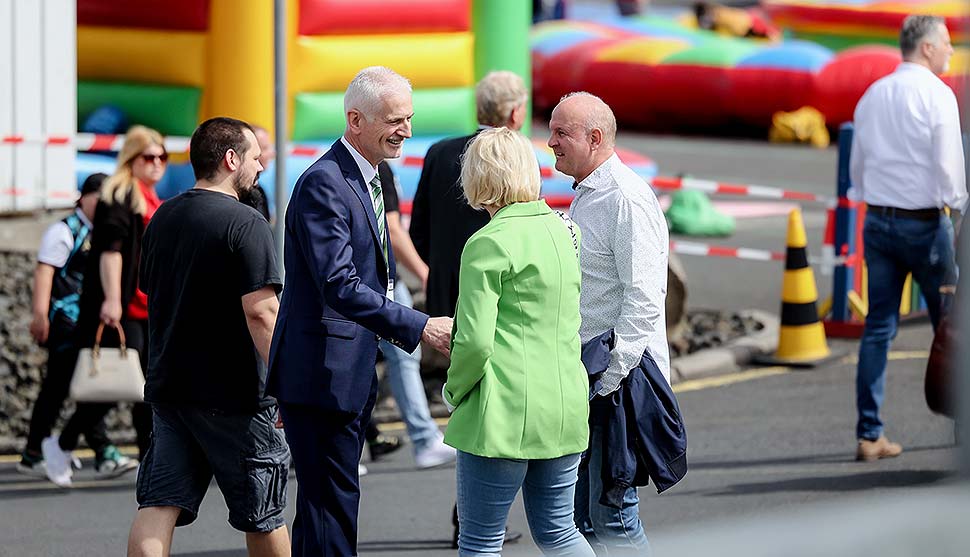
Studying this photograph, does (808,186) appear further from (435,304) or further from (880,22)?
(435,304)

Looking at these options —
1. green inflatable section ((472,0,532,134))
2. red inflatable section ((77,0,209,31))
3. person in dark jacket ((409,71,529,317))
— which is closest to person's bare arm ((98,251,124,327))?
person in dark jacket ((409,71,529,317))

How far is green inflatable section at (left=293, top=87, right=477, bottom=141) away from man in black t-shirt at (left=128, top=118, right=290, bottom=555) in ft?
23.2

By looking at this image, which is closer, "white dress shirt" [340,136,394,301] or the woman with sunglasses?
"white dress shirt" [340,136,394,301]

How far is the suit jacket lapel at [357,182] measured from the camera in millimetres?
4363

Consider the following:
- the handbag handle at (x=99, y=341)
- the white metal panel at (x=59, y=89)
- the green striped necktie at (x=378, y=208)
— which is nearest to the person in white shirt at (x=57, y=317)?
the handbag handle at (x=99, y=341)

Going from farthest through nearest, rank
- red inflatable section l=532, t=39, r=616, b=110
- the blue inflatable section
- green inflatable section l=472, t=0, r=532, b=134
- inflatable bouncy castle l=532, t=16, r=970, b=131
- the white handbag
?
red inflatable section l=532, t=39, r=616, b=110
the blue inflatable section
inflatable bouncy castle l=532, t=16, r=970, b=131
green inflatable section l=472, t=0, r=532, b=134
the white handbag

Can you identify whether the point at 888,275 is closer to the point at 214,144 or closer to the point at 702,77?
the point at 214,144

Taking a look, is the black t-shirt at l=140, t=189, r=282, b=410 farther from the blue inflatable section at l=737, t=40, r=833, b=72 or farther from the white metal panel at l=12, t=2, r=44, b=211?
the blue inflatable section at l=737, t=40, r=833, b=72

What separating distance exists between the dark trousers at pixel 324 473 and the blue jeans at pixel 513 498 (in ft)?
1.24

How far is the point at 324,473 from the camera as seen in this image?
4367 millimetres

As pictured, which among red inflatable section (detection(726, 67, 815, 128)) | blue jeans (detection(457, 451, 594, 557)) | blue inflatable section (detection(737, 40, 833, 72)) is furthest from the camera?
red inflatable section (detection(726, 67, 815, 128))

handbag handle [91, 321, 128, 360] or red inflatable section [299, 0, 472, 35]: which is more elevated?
red inflatable section [299, 0, 472, 35]

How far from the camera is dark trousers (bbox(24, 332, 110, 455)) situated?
6.74m

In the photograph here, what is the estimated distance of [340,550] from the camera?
4395 mm
